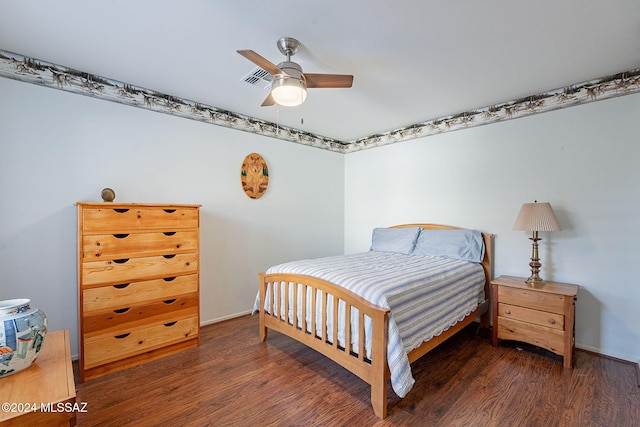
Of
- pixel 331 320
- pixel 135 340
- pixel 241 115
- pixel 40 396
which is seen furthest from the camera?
pixel 241 115

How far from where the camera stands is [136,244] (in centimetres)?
229

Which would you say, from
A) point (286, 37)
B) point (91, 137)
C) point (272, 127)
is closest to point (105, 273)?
point (91, 137)

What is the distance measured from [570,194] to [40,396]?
387 cm

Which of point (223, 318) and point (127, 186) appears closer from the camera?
point (127, 186)

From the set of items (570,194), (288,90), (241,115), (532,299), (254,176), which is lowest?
(532,299)

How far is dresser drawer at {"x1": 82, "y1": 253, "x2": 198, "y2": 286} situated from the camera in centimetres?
210

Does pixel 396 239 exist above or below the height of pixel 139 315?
above

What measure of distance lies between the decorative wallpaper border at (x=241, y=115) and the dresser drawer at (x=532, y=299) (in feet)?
5.89

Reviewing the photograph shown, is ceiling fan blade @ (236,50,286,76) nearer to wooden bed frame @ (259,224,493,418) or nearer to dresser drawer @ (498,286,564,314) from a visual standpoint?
wooden bed frame @ (259,224,493,418)

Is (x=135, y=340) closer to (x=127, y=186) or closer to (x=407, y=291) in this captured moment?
(x=127, y=186)

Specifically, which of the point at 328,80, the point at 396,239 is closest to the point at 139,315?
the point at 328,80

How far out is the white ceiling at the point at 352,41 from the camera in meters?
1.63

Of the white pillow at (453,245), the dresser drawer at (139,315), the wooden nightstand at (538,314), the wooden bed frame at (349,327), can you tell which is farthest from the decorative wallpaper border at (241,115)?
the dresser drawer at (139,315)

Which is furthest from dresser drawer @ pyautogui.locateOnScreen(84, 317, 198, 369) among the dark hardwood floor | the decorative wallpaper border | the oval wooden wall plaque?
the decorative wallpaper border
